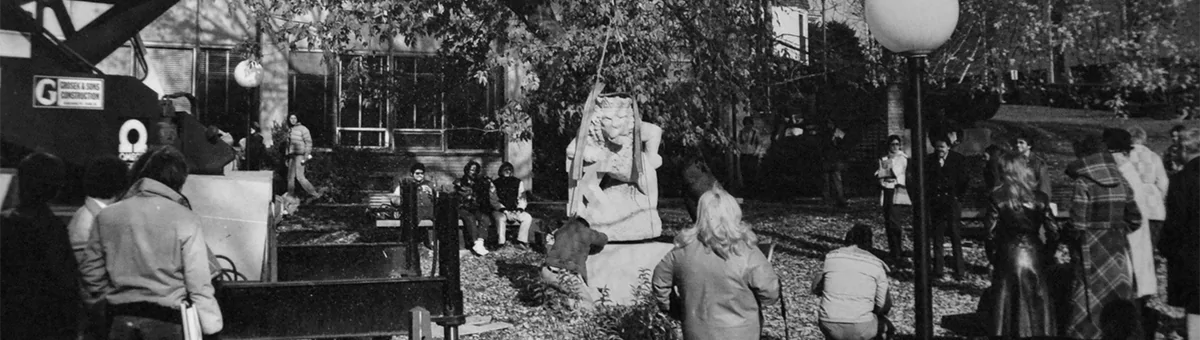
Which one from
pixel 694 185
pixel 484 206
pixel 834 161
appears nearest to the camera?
pixel 694 185

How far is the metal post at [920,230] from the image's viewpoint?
693cm

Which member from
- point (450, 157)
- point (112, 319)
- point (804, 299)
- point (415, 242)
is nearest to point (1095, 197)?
point (804, 299)

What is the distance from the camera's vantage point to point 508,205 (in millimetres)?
15406

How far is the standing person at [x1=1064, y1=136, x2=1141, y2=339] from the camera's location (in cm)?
863

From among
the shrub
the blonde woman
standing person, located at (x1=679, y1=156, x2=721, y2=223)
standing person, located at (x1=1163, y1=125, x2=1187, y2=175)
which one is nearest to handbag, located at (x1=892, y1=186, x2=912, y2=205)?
standing person, located at (x1=679, y1=156, x2=721, y2=223)

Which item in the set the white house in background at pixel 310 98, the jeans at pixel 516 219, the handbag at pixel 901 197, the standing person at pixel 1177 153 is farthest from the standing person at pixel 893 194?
the white house in background at pixel 310 98

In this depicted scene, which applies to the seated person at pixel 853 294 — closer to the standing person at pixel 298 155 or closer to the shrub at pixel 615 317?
the shrub at pixel 615 317

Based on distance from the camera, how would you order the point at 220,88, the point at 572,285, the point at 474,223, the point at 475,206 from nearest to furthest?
1. the point at 572,285
2. the point at 474,223
3. the point at 475,206
4. the point at 220,88

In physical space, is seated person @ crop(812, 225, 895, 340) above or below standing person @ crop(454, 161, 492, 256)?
below

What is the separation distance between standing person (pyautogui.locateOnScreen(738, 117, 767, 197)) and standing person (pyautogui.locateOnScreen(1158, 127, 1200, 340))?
14121mm

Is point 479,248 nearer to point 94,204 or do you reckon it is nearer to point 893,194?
point 893,194

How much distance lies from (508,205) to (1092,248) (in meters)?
8.18

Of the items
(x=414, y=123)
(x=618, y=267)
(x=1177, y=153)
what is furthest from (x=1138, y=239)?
(x=414, y=123)

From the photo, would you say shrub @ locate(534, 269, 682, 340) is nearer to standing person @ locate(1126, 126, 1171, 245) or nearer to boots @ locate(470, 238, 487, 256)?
boots @ locate(470, 238, 487, 256)
